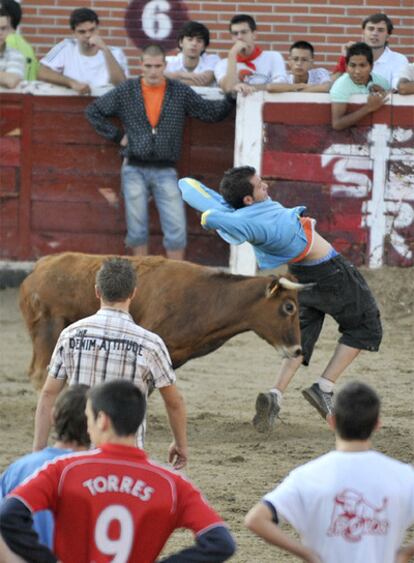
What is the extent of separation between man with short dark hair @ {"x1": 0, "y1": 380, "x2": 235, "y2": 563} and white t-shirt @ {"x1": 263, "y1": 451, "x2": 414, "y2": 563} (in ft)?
0.75

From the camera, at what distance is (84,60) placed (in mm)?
13008

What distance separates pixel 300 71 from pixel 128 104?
164cm

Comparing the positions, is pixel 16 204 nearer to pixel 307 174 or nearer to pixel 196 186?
pixel 307 174

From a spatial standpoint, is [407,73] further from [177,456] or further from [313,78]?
[177,456]

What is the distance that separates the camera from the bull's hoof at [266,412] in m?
8.45


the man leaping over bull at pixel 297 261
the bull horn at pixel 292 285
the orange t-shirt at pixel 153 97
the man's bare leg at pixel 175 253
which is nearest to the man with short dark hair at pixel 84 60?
the orange t-shirt at pixel 153 97

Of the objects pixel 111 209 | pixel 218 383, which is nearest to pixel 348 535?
pixel 218 383

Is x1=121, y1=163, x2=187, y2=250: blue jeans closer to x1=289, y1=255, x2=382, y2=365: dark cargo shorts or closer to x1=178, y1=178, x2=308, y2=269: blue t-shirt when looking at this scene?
x1=289, y1=255, x2=382, y2=365: dark cargo shorts

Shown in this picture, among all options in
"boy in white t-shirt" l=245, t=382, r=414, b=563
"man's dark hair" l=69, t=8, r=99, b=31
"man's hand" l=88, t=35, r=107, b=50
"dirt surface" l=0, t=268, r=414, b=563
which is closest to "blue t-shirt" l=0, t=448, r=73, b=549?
"boy in white t-shirt" l=245, t=382, r=414, b=563

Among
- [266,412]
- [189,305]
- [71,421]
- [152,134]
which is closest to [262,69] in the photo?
[152,134]

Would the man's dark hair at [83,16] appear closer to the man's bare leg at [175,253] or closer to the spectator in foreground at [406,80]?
the man's bare leg at [175,253]

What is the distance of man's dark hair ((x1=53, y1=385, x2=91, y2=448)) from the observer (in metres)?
4.07

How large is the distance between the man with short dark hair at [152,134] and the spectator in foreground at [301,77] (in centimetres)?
51

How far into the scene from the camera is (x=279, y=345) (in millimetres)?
8312
